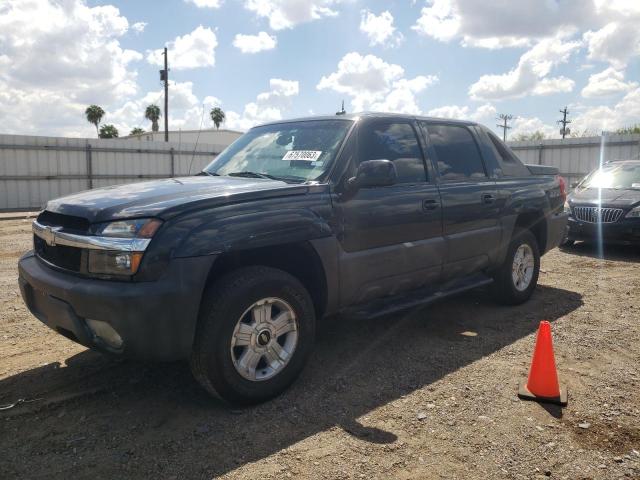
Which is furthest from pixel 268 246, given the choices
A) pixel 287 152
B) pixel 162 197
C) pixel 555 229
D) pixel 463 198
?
pixel 555 229

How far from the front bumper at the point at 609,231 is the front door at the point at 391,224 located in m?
5.45

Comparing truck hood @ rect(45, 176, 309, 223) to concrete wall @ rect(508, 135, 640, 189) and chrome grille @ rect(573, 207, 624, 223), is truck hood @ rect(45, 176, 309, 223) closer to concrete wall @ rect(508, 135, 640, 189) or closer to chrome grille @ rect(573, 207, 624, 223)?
chrome grille @ rect(573, 207, 624, 223)

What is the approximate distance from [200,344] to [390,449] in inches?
46.9

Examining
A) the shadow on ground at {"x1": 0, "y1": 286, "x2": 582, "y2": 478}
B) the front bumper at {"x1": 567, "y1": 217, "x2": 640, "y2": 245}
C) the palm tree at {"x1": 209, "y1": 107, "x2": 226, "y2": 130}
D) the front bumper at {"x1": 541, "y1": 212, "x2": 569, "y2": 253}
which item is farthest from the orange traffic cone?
the palm tree at {"x1": 209, "y1": 107, "x2": 226, "y2": 130}

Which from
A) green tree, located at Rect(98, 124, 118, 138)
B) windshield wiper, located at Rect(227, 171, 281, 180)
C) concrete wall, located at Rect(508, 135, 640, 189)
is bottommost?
windshield wiper, located at Rect(227, 171, 281, 180)

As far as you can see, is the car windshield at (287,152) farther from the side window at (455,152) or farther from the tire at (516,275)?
the tire at (516,275)

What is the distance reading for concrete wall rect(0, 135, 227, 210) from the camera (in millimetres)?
17547

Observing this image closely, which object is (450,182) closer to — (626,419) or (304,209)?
(304,209)

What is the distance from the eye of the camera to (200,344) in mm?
3047

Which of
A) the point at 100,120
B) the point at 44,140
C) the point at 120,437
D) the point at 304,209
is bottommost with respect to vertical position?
the point at 120,437

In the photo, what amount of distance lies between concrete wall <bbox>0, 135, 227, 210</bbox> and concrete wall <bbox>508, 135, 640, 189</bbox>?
12.4 meters

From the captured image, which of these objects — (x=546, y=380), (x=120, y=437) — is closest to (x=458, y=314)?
(x=546, y=380)

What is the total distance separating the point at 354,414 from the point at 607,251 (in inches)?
304

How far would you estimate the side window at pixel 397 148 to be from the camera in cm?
410
